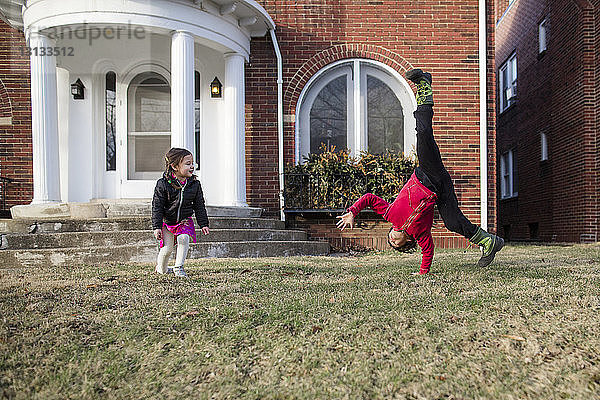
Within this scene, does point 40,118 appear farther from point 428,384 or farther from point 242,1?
point 428,384

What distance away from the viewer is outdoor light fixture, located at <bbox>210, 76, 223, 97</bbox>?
31.4 feet

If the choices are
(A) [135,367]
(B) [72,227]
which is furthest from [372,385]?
(B) [72,227]

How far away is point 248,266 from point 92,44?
555 centimetres

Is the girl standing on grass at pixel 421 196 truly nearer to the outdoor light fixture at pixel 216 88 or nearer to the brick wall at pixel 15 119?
the outdoor light fixture at pixel 216 88

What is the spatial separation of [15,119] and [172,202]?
19.6 feet

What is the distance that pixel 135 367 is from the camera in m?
2.49

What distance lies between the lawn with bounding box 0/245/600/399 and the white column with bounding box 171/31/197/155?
406cm

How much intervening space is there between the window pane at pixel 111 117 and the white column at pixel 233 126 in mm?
2014

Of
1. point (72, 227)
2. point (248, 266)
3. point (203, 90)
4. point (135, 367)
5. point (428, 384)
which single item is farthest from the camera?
point (203, 90)

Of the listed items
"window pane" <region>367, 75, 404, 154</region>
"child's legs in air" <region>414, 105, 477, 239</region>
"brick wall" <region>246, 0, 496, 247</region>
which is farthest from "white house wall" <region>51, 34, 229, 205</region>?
"child's legs in air" <region>414, 105, 477, 239</region>

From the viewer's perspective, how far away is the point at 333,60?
1005 cm

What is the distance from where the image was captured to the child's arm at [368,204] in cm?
497

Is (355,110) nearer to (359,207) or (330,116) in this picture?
(330,116)

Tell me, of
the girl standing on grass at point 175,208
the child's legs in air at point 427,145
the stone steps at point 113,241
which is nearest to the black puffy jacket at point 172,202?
the girl standing on grass at point 175,208
